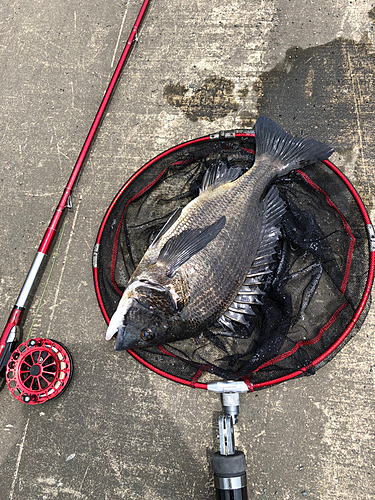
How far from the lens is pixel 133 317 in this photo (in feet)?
6.56

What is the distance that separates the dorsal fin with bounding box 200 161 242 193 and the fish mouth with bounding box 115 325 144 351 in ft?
3.69

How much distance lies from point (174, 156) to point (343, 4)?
205 centimetres

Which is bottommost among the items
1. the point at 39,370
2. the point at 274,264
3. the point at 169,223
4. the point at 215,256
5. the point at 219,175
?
the point at 39,370

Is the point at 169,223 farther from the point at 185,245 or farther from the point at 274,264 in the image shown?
the point at 274,264

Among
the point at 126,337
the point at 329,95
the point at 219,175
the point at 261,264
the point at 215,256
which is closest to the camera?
the point at 126,337

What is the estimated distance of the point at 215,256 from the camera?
213cm

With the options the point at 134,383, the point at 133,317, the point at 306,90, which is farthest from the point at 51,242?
the point at 306,90

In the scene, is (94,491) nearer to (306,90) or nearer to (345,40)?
(306,90)

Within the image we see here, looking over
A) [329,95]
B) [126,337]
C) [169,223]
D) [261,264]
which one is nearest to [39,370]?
[126,337]

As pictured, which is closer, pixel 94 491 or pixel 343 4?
pixel 94 491

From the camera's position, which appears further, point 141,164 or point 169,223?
point 141,164

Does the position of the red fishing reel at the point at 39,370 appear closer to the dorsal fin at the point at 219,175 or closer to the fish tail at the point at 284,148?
the dorsal fin at the point at 219,175

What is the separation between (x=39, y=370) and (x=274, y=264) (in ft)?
6.33

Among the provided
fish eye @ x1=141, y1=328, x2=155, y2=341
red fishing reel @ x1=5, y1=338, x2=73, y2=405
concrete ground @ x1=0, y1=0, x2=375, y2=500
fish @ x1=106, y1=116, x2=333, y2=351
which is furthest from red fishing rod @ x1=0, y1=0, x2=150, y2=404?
fish eye @ x1=141, y1=328, x2=155, y2=341
